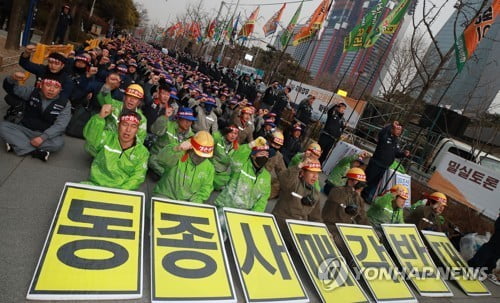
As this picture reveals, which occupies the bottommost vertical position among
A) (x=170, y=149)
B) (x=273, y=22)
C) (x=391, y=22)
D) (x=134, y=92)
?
(x=170, y=149)

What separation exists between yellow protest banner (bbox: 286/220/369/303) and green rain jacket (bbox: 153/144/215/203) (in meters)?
1.17

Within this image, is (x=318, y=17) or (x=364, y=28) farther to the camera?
(x=318, y=17)

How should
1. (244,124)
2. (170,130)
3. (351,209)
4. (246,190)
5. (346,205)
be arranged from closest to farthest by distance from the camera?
(246,190)
(351,209)
(346,205)
(170,130)
(244,124)

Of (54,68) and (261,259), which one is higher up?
(54,68)

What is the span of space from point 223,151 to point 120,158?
6.49 ft

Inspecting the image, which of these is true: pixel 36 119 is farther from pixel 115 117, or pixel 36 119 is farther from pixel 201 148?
pixel 201 148

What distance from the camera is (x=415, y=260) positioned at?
4934 mm

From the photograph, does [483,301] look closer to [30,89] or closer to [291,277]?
[291,277]

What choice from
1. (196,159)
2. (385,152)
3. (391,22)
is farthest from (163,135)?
(391,22)

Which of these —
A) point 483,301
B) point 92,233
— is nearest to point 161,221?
point 92,233

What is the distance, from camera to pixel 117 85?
249 inches

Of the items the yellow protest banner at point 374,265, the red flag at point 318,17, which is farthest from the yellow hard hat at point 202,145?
the red flag at point 318,17

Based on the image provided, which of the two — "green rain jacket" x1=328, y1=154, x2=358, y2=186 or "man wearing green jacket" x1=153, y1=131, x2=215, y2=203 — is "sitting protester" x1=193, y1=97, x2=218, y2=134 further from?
"green rain jacket" x1=328, y1=154, x2=358, y2=186

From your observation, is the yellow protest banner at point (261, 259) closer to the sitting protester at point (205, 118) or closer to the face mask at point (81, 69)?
the sitting protester at point (205, 118)
